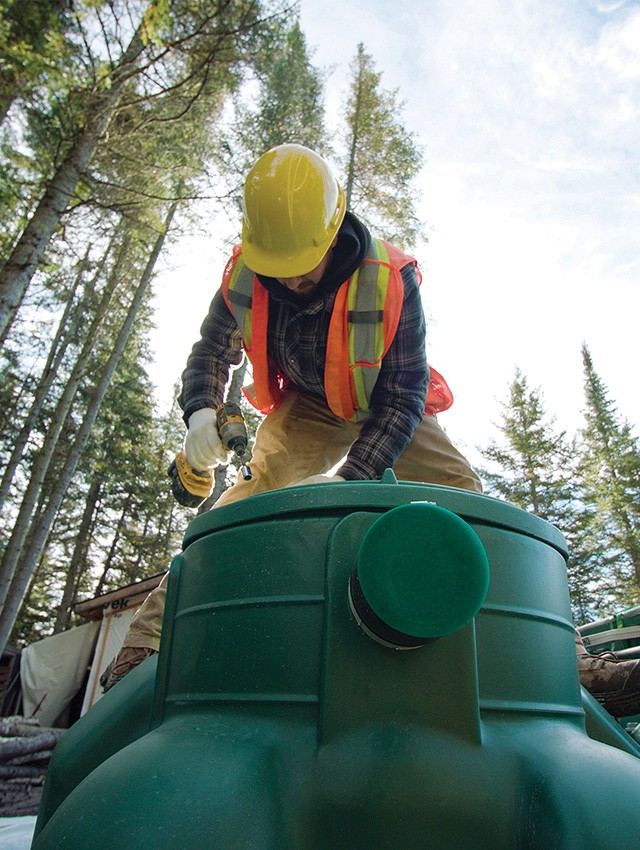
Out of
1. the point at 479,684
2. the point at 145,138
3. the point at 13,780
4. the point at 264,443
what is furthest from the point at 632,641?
the point at 145,138

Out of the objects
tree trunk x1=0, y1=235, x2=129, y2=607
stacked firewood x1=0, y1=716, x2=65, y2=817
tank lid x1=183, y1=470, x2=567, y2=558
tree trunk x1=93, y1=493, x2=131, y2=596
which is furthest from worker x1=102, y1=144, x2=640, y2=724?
tree trunk x1=93, y1=493, x2=131, y2=596

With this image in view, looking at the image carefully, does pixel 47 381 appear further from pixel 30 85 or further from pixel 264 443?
pixel 264 443

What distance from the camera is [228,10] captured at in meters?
7.90

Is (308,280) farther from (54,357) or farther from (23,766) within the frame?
(54,357)

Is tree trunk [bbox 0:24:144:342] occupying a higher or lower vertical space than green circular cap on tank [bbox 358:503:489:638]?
higher

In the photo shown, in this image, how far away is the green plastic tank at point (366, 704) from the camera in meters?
0.76

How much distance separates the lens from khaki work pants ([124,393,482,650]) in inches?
88.6

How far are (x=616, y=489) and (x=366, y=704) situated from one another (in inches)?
951

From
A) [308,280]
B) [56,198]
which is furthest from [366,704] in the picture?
[56,198]

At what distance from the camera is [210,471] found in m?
2.30

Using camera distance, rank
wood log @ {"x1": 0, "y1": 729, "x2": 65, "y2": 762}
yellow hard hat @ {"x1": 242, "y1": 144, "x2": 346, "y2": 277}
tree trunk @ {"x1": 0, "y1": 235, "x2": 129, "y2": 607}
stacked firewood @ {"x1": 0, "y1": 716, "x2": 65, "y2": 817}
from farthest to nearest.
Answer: tree trunk @ {"x1": 0, "y1": 235, "x2": 129, "y2": 607} → wood log @ {"x1": 0, "y1": 729, "x2": 65, "y2": 762} → stacked firewood @ {"x1": 0, "y1": 716, "x2": 65, "y2": 817} → yellow hard hat @ {"x1": 242, "y1": 144, "x2": 346, "y2": 277}

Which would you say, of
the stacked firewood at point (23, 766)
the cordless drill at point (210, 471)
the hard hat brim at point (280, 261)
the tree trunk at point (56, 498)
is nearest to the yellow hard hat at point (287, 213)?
the hard hat brim at point (280, 261)

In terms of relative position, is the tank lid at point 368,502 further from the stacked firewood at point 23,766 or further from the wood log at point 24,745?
the wood log at point 24,745

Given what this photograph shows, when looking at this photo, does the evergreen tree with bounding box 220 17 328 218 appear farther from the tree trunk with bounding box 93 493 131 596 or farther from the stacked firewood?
the tree trunk with bounding box 93 493 131 596
